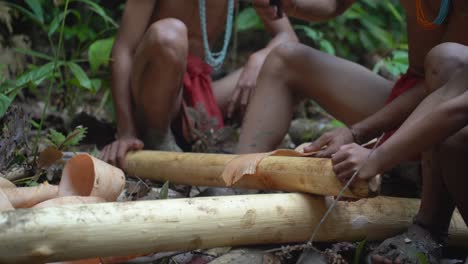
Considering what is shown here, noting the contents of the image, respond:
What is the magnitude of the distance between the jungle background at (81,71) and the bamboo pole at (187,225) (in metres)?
0.11

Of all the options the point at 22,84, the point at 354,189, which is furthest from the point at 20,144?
the point at 354,189

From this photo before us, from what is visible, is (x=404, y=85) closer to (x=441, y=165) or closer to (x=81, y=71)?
(x=441, y=165)

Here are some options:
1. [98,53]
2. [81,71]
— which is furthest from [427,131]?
[98,53]

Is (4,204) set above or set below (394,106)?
below

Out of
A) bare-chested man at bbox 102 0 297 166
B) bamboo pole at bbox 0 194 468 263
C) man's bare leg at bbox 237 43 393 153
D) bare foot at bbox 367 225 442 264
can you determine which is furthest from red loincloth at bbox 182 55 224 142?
bare foot at bbox 367 225 442 264

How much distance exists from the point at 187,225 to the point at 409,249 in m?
0.57

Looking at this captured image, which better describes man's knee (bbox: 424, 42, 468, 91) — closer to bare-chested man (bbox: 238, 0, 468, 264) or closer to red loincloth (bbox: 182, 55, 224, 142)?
bare-chested man (bbox: 238, 0, 468, 264)

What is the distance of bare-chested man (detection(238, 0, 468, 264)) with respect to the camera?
1523 millimetres

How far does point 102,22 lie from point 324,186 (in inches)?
119

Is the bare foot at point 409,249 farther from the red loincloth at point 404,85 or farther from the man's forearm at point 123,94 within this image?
the man's forearm at point 123,94

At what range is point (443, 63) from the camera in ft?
5.49

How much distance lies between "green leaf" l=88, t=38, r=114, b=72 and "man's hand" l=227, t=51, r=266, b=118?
0.81m

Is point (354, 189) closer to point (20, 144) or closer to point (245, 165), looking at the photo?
point (245, 165)

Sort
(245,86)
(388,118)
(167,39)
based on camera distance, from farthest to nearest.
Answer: (245,86), (167,39), (388,118)
